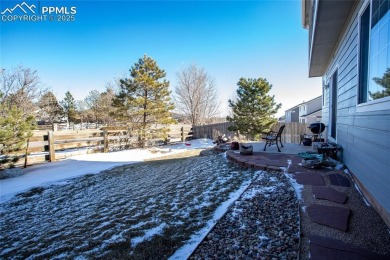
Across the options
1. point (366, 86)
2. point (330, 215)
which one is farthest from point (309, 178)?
point (366, 86)

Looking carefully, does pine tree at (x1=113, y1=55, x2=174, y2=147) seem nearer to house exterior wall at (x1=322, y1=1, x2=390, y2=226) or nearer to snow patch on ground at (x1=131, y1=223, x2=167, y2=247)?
house exterior wall at (x1=322, y1=1, x2=390, y2=226)

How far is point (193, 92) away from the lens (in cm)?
1719

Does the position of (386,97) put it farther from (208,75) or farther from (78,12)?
(208,75)

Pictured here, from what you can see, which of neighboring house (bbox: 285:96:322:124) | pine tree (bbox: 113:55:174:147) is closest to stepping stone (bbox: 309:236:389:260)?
pine tree (bbox: 113:55:174:147)

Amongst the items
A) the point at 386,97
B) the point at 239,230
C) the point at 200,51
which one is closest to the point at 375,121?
the point at 386,97

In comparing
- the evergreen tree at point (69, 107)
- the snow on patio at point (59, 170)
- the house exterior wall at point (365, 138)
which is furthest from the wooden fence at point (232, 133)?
the evergreen tree at point (69, 107)

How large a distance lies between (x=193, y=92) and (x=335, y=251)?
16292 millimetres

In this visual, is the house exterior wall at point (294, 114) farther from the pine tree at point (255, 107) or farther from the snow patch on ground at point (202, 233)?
the snow patch on ground at point (202, 233)

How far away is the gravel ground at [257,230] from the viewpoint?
1567 mm

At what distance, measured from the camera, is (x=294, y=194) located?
2.58 metres

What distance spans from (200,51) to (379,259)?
15974mm

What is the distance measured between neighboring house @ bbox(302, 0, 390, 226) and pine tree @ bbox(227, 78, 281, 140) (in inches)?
229

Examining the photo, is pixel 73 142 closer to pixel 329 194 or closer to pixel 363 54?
pixel 329 194

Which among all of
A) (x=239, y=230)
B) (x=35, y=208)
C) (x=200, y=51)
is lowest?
(x=35, y=208)
